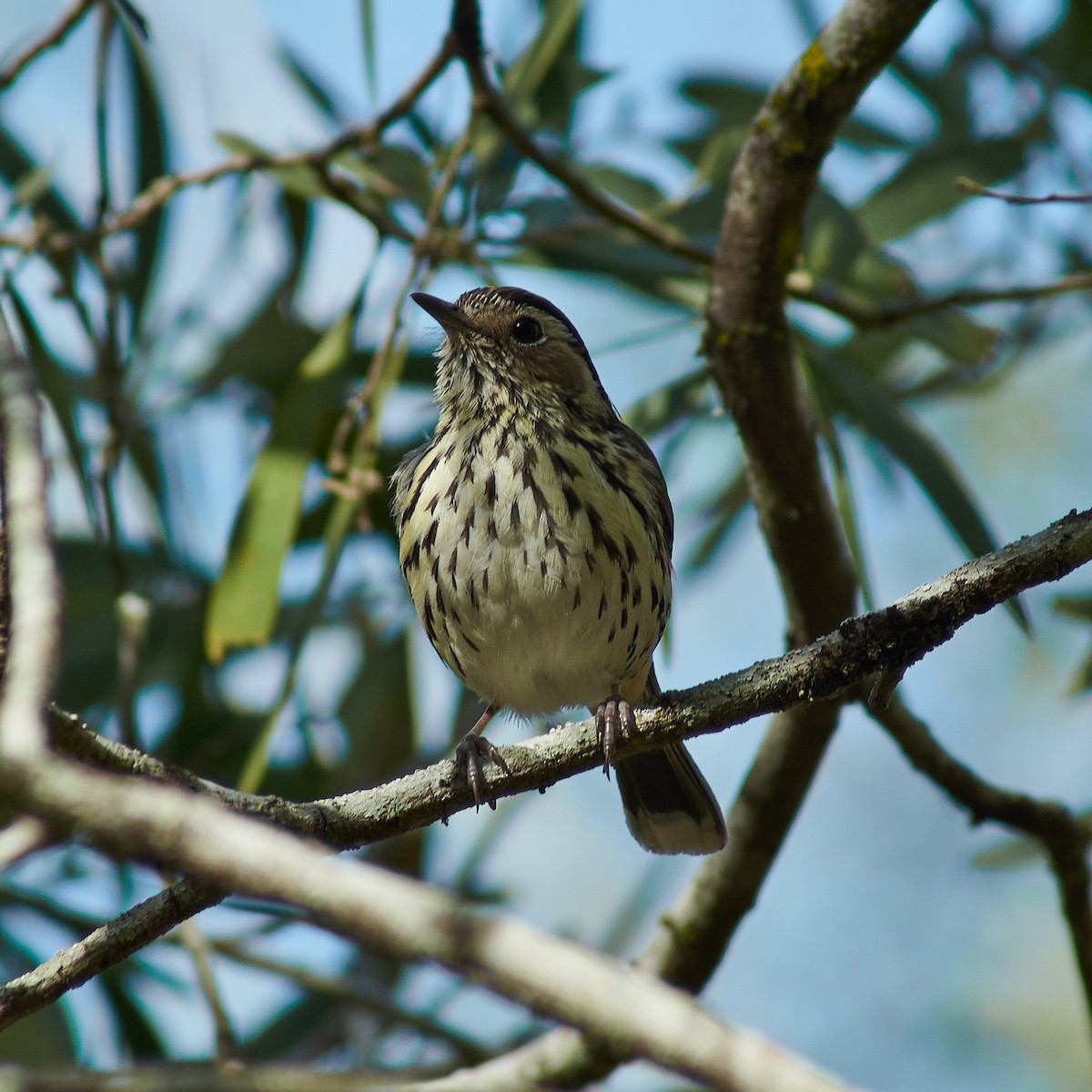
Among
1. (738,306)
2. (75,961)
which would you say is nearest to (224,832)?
(75,961)

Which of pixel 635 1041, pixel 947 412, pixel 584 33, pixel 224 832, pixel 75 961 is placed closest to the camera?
pixel 635 1041

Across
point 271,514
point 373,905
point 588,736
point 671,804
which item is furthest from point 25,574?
point 671,804

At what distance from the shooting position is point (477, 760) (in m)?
3.20

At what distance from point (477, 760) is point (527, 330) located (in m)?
2.08

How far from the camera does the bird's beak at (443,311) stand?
180 inches

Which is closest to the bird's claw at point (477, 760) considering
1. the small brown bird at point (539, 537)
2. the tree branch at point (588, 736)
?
the tree branch at point (588, 736)

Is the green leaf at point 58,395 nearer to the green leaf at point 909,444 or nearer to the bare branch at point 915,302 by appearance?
the bare branch at point 915,302

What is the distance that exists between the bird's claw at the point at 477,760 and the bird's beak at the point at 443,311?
1.65 m

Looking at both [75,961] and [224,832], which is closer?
[224,832]

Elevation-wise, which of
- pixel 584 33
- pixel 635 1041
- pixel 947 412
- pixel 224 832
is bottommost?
pixel 635 1041

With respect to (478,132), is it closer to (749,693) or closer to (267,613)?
(267,613)

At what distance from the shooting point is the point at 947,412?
10914 millimetres

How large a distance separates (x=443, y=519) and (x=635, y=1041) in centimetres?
295

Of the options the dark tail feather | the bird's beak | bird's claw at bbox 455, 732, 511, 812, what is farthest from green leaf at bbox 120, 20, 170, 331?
bird's claw at bbox 455, 732, 511, 812
